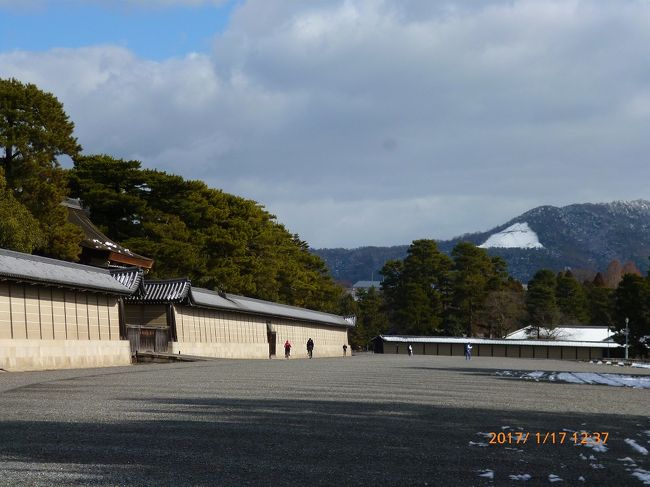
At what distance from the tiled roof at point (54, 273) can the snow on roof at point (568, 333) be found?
240 ft

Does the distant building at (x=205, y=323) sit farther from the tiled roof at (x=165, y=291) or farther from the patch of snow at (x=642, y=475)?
the patch of snow at (x=642, y=475)

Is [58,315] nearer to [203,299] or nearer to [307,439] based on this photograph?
[203,299]

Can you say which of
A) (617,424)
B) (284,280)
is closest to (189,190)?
(284,280)

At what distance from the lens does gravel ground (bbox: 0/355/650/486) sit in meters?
7.24

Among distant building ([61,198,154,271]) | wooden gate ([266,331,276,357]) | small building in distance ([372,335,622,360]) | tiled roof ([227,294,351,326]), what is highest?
distant building ([61,198,154,271])

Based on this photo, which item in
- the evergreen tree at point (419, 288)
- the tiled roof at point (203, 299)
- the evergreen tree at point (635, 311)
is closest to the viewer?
the tiled roof at point (203, 299)

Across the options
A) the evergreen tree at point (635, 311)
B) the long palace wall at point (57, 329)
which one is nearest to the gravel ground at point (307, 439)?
the long palace wall at point (57, 329)

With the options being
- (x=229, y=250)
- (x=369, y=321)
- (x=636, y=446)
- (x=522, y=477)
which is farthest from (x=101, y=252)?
(x=369, y=321)

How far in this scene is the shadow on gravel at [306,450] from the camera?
23.5 feet

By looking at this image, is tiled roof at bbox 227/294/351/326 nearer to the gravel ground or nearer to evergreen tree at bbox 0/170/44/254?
evergreen tree at bbox 0/170/44/254

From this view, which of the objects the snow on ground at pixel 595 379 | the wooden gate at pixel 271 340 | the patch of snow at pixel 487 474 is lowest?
the snow on ground at pixel 595 379
